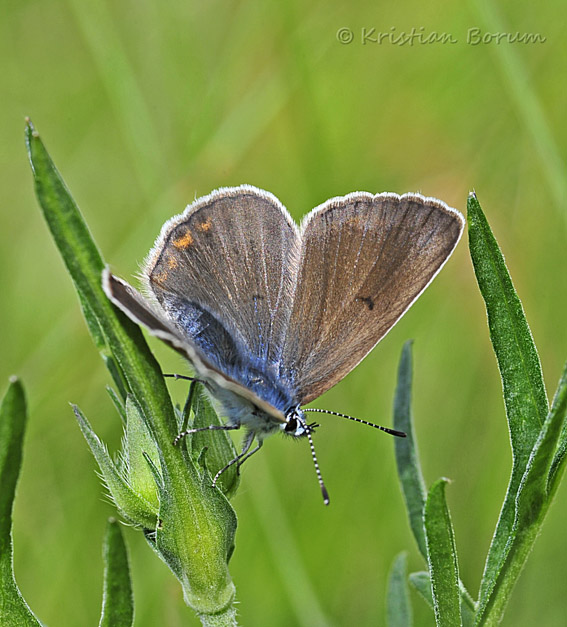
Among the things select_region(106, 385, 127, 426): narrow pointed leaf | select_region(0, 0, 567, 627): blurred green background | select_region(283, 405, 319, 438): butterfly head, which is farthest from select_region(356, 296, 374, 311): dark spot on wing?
select_region(0, 0, 567, 627): blurred green background

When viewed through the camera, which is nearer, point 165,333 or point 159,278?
point 165,333

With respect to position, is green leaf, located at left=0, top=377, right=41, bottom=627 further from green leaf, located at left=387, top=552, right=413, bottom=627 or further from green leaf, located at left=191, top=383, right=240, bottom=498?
green leaf, located at left=387, top=552, right=413, bottom=627

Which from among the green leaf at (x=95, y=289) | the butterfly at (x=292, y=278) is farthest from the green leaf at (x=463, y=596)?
the green leaf at (x=95, y=289)

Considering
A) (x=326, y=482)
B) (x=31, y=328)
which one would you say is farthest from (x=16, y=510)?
(x=326, y=482)

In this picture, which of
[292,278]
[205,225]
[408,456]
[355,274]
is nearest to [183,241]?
[205,225]

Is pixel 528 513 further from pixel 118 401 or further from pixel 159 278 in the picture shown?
pixel 159 278

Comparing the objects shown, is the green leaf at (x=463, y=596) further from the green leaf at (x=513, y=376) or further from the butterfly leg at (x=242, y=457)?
the butterfly leg at (x=242, y=457)
